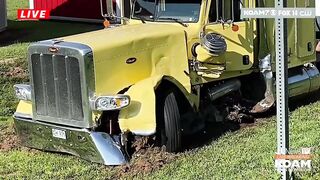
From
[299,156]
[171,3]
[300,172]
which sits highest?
[171,3]

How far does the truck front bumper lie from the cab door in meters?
2.02

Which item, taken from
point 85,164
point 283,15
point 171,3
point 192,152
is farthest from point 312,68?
point 283,15

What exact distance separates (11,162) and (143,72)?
75.7 inches

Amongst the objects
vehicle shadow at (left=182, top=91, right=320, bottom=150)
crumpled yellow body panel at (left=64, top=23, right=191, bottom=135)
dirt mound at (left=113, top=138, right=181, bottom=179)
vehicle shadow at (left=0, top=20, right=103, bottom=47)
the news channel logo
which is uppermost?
the news channel logo

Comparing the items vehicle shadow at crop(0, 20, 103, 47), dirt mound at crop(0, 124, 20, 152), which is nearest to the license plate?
dirt mound at crop(0, 124, 20, 152)

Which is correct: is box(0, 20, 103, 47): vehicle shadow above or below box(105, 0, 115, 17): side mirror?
below

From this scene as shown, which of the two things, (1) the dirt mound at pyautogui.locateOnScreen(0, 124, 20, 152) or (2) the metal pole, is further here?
(1) the dirt mound at pyautogui.locateOnScreen(0, 124, 20, 152)

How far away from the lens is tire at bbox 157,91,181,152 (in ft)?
24.4

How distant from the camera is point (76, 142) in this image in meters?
7.37

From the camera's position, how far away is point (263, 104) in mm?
9289

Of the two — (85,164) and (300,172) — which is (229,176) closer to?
(300,172)

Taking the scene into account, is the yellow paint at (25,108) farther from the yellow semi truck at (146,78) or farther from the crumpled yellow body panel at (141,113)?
the crumpled yellow body panel at (141,113)

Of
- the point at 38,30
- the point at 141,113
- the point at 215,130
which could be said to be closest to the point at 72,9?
the point at 38,30

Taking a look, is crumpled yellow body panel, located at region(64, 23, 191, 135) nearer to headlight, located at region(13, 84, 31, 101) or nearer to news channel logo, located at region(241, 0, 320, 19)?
headlight, located at region(13, 84, 31, 101)
